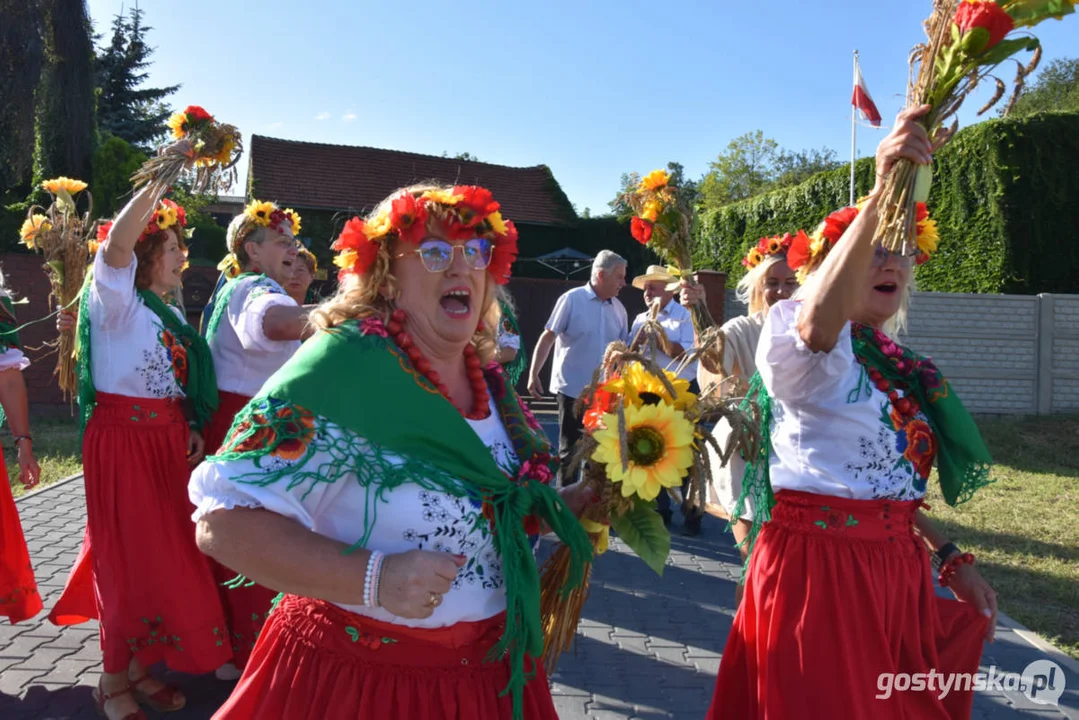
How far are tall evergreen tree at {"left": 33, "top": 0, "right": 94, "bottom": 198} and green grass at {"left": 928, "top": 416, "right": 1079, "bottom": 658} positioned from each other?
19.7 metres

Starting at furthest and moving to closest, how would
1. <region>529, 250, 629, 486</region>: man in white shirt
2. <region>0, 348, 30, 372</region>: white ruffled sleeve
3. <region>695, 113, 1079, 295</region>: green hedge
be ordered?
<region>695, 113, 1079, 295</region>: green hedge → <region>529, 250, 629, 486</region>: man in white shirt → <region>0, 348, 30, 372</region>: white ruffled sleeve

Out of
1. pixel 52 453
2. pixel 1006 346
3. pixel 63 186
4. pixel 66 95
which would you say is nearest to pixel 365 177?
pixel 66 95

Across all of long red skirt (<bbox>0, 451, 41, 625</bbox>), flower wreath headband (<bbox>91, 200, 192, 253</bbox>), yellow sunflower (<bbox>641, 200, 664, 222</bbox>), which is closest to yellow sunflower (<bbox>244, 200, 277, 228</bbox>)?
flower wreath headband (<bbox>91, 200, 192, 253</bbox>)

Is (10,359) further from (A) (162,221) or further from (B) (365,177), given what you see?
(B) (365,177)

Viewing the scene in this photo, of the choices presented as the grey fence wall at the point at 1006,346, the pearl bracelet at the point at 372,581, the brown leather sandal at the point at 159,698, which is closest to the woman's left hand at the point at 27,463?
the brown leather sandal at the point at 159,698

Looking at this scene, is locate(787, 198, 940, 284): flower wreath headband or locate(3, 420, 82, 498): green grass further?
locate(3, 420, 82, 498): green grass

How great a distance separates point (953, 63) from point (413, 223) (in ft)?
4.64

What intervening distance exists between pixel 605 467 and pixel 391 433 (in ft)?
1.92

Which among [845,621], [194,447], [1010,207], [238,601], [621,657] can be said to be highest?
[1010,207]

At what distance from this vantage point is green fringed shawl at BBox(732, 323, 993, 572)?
261 centimetres

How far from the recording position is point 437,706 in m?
1.84

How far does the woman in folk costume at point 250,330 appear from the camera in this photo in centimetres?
362

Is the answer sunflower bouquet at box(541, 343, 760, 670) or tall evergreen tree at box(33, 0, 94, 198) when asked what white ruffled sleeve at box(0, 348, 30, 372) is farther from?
tall evergreen tree at box(33, 0, 94, 198)

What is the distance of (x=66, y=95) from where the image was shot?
1931cm
